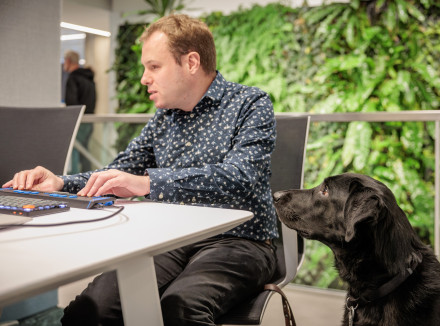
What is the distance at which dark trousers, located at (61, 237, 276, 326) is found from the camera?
1257 mm

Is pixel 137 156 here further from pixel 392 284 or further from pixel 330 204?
pixel 392 284

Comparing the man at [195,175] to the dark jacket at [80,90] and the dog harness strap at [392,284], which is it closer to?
the dog harness strap at [392,284]

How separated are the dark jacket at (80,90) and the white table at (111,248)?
5.80m

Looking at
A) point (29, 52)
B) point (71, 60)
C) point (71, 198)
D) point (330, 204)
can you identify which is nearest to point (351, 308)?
point (330, 204)

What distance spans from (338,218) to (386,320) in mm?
331

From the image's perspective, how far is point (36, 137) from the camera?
2020mm

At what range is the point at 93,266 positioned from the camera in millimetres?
694

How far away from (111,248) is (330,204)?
0.90 meters

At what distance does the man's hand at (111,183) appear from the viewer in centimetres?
129

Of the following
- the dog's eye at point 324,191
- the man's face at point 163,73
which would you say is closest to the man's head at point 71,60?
the man's face at point 163,73

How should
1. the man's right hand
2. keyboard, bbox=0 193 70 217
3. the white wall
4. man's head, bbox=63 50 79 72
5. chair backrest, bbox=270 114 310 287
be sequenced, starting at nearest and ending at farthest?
keyboard, bbox=0 193 70 217, the man's right hand, chair backrest, bbox=270 114 310 287, the white wall, man's head, bbox=63 50 79 72

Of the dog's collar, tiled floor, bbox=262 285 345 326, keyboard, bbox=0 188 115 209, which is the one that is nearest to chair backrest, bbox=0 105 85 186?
keyboard, bbox=0 188 115 209

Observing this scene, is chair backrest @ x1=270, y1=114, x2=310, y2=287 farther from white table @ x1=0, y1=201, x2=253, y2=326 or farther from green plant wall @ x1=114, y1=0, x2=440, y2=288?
green plant wall @ x1=114, y1=0, x2=440, y2=288

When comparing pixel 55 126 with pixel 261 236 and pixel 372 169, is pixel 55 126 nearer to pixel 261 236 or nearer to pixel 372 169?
pixel 261 236
